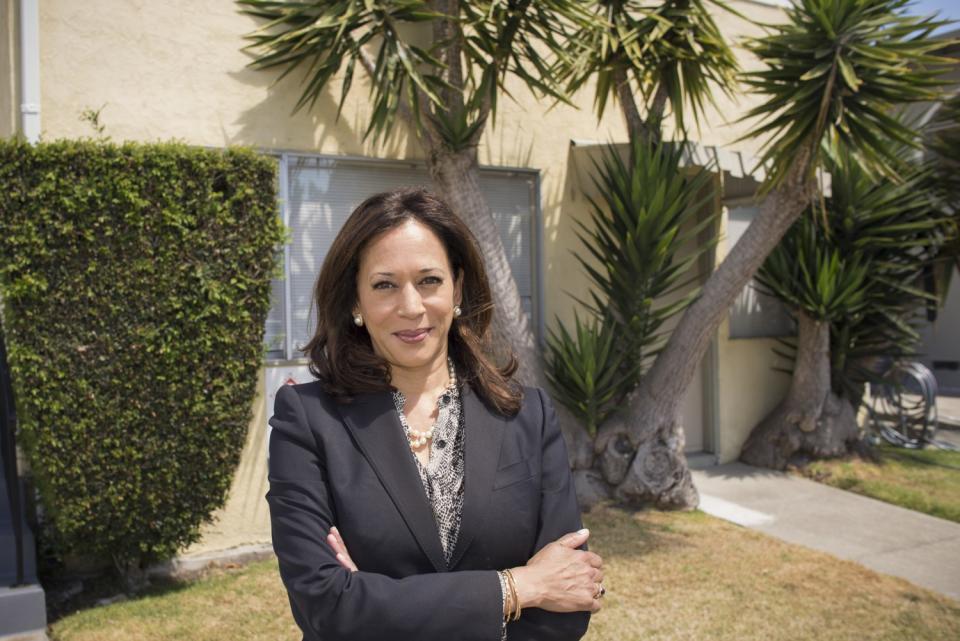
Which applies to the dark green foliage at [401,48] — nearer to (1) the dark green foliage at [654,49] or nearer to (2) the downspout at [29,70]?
(1) the dark green foliage at [654,49]

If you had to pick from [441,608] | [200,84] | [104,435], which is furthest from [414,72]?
[441,608]

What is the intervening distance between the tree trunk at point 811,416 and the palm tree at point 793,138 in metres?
1.84

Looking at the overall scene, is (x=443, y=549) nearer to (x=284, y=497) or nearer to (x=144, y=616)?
(x=284, y=497)

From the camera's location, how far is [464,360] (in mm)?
2219

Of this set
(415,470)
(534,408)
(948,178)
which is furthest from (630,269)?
(415,470)

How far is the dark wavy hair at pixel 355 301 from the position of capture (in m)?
2.03

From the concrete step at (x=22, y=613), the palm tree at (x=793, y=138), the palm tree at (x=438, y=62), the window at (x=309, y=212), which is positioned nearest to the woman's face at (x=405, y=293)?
the palm tree at (x=438, y=62)

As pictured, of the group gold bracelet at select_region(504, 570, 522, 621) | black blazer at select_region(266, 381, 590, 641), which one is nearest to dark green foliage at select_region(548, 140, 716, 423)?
black blazer at select_region(266, 381, 590, 641)

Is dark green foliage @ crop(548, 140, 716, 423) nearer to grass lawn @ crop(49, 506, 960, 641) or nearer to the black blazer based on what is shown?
grass lawn @ crop(49, 506, 960, 641)

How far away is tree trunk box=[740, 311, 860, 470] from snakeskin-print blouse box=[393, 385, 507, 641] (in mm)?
6361

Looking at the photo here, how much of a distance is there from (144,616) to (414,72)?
3592 mm

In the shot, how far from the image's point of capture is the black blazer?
1.72m

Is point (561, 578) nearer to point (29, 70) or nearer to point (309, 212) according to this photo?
point (309, 212)

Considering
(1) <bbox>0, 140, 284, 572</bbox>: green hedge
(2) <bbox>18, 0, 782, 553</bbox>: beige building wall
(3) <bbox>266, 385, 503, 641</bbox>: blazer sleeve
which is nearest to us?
(3) <bbox>266, 385, 503, 641</bbox>: blazer sleeve
